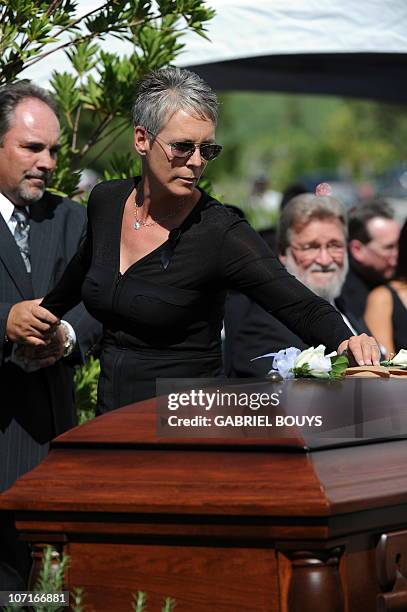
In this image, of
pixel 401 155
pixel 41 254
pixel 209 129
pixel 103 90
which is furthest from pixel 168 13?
pixel 401 155

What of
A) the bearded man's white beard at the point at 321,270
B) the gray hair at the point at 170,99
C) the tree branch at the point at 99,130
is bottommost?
the gray hair at the point at 170,99

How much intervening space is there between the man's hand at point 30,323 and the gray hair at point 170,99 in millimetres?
715

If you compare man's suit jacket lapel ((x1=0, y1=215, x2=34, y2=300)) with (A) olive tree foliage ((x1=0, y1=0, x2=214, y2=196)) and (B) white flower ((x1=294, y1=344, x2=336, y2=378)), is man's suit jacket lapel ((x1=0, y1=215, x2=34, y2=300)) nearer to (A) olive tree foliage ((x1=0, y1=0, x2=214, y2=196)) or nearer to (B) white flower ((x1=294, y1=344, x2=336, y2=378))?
(A) olive tree foliage ((x1=0, y1=0, x2=214, y2=196))

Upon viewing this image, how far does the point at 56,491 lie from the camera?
3.00 m

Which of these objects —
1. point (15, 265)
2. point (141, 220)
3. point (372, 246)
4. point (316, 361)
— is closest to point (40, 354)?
point (15, 265)

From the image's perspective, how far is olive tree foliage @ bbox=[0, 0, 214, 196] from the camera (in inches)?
189

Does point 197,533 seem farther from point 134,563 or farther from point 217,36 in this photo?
point 217,36

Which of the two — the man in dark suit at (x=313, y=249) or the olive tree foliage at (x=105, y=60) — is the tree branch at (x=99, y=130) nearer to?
the olive tree foliage at (x=105, y=60)

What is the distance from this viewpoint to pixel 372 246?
26.5 feet

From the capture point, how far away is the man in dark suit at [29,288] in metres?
4.33

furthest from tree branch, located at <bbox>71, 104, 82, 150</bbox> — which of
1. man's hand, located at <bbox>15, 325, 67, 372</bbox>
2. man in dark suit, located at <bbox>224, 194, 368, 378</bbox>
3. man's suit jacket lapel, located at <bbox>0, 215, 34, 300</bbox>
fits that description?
man's hand, located at <bbox>15, 325, 67, 372</bbox>

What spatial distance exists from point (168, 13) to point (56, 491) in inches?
98.5

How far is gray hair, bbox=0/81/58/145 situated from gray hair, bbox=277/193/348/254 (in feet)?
4.70

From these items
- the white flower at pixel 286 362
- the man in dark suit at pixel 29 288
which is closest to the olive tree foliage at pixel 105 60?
the man in dark suit at pixel 29 288
